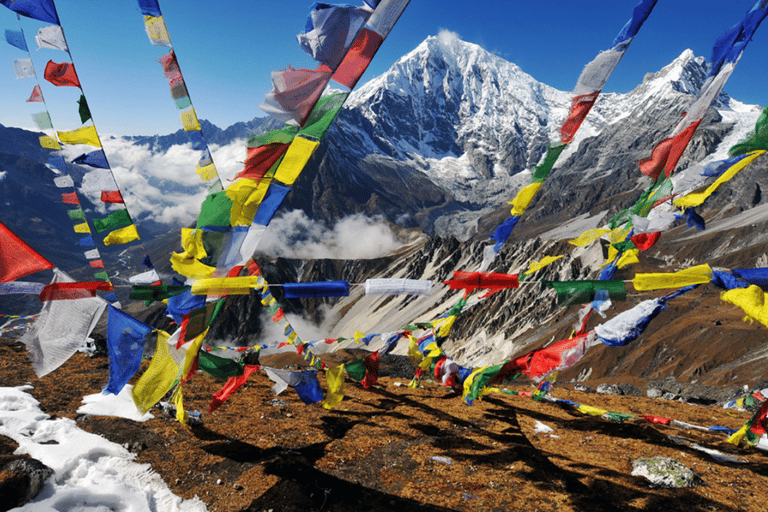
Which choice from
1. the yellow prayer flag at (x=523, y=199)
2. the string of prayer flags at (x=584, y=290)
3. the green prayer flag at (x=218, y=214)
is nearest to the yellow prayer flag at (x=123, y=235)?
the green prayer flag at (x=218, y=214)

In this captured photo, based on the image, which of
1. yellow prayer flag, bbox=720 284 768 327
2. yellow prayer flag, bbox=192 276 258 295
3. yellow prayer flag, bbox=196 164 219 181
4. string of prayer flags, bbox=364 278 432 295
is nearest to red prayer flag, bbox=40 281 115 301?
yellow prayer flag, bbox=192 276 258 295

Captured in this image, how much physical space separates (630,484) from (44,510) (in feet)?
24.5

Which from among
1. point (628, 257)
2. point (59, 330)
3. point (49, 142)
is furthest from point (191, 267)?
point (628, 257)

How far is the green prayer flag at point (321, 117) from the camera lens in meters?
5.06

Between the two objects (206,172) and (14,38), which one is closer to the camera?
(14,38)

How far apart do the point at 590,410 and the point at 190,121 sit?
34.1 ft

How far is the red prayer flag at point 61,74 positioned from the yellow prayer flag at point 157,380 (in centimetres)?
431

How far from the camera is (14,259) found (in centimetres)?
489

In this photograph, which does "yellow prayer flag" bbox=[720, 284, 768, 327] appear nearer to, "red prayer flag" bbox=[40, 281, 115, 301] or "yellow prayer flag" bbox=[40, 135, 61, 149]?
"red prayer flag" bbox=[40, 281, 115, 301]

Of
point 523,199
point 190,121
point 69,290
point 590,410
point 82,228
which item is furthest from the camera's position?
point 82,228

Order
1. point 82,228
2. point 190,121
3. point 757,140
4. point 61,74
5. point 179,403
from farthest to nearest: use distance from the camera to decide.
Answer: point 82,228
point 190,121
point 179,403
point 61,74
point 757,140

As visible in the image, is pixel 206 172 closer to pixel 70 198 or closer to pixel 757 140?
pixel 70 198

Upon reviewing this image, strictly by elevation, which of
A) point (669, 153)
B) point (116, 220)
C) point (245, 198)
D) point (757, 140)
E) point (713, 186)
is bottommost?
point (116, 220)

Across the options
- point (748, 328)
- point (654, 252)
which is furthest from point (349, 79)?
point (654, 252)
